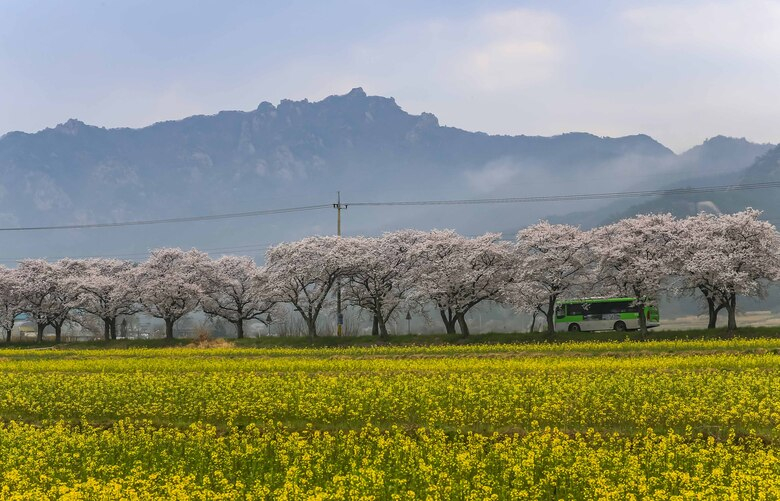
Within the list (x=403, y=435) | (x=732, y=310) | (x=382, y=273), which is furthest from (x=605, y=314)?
(x=403, y=435)

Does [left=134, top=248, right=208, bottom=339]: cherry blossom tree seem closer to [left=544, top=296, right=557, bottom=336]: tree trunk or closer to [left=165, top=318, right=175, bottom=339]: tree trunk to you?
[left=165, top=318, right=175, bottom=339]: tree trunk

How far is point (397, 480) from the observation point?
13.1 m

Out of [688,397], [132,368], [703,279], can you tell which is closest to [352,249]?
[703,279]

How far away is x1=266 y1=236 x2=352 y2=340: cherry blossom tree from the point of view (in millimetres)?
75188

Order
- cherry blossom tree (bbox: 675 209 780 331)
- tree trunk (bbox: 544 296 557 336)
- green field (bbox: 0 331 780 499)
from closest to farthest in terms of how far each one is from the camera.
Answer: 1. green field (bbox: 0 331 780 499)
2. cherry blossom tree (bbox: 675 209 780 331)
3. tree trunk (bbox: 544 296 557 336)

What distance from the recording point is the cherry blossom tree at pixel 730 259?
61750 millimetres

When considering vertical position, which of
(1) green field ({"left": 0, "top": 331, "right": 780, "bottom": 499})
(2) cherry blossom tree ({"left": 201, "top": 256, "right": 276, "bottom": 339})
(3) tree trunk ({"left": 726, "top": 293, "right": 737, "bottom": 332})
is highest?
(2) cherry blossom tree ({"left": 201, "top": 256, "right": 276, "bottom": 339})

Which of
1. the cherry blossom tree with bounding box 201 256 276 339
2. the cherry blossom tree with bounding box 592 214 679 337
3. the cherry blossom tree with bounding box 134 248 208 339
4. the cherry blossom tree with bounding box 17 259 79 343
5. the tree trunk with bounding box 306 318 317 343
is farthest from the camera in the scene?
the cherry blossom tree with bounding box 17 259 79 343

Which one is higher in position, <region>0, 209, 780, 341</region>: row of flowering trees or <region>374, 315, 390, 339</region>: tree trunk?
<region>0, 209, 780, 341</region>: row of flowering trees

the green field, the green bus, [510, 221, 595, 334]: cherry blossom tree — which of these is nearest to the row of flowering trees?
[510, 221, 595, 334]: cherry blossom tree

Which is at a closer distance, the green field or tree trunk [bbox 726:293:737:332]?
the green field

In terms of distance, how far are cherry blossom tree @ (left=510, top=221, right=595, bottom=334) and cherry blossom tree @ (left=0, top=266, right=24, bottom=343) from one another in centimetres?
6550

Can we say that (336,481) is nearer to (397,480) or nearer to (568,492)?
(397,480)

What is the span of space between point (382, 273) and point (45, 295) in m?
48.6
